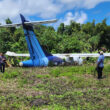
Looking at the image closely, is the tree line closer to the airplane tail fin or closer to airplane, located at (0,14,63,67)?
airplane, located at (0,14,63,67)

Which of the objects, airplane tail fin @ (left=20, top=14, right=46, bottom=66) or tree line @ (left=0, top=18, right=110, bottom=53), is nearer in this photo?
airplane tail fin @ (left=20, top=14, right=46, bottom=66)

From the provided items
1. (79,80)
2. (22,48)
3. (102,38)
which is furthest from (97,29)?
(79,80)

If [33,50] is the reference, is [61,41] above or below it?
above

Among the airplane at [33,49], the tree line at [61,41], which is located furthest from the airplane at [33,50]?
the tree line at [61,41]

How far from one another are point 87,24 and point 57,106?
26.7 metres

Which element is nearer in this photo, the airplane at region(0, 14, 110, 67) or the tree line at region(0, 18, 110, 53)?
the airplane at region(0, 14, 110, 67)

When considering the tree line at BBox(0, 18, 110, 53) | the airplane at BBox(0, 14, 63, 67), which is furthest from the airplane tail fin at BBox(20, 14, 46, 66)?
the tree line at BBox(0, 18, 110, 53)

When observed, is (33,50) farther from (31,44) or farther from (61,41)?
(61,41)

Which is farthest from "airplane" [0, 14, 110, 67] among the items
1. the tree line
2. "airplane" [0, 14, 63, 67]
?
the tree line

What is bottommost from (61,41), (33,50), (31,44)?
(33,50)

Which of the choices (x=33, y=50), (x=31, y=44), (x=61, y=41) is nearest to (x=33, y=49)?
(x=33, y=50)

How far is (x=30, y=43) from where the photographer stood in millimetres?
11406

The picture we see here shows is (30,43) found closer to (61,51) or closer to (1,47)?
(61,51)

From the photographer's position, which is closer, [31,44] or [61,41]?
[31,44]
